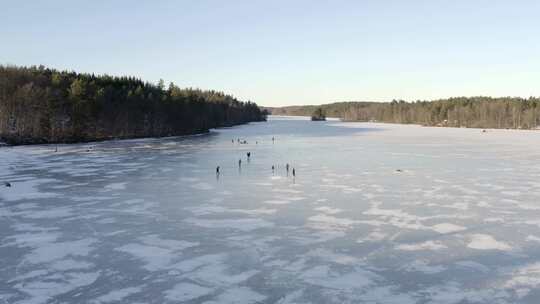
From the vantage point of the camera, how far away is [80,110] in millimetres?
73125

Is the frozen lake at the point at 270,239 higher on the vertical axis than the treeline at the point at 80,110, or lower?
lower

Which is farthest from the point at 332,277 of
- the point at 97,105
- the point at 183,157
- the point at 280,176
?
the point at 97,105

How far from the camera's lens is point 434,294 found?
33.1ft

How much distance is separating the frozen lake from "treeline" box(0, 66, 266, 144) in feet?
137

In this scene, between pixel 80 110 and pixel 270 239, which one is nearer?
pixel 270 239

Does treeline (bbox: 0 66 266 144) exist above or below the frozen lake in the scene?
above

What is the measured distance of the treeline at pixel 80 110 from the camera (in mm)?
66438

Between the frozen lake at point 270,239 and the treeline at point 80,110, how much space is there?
4184cm

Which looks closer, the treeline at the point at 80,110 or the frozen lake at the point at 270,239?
the frozen lake at the point at 270,239

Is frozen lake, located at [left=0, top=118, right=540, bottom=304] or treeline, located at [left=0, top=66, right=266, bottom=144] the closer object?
frozen lake, located at [left=0, top=118, right=540, bottom=304]

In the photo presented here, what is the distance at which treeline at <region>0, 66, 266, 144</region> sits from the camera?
6644 cm

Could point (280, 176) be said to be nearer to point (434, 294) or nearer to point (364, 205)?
point (364, 205)

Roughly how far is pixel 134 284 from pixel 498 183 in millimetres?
23284

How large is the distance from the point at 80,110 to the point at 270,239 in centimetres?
6635
